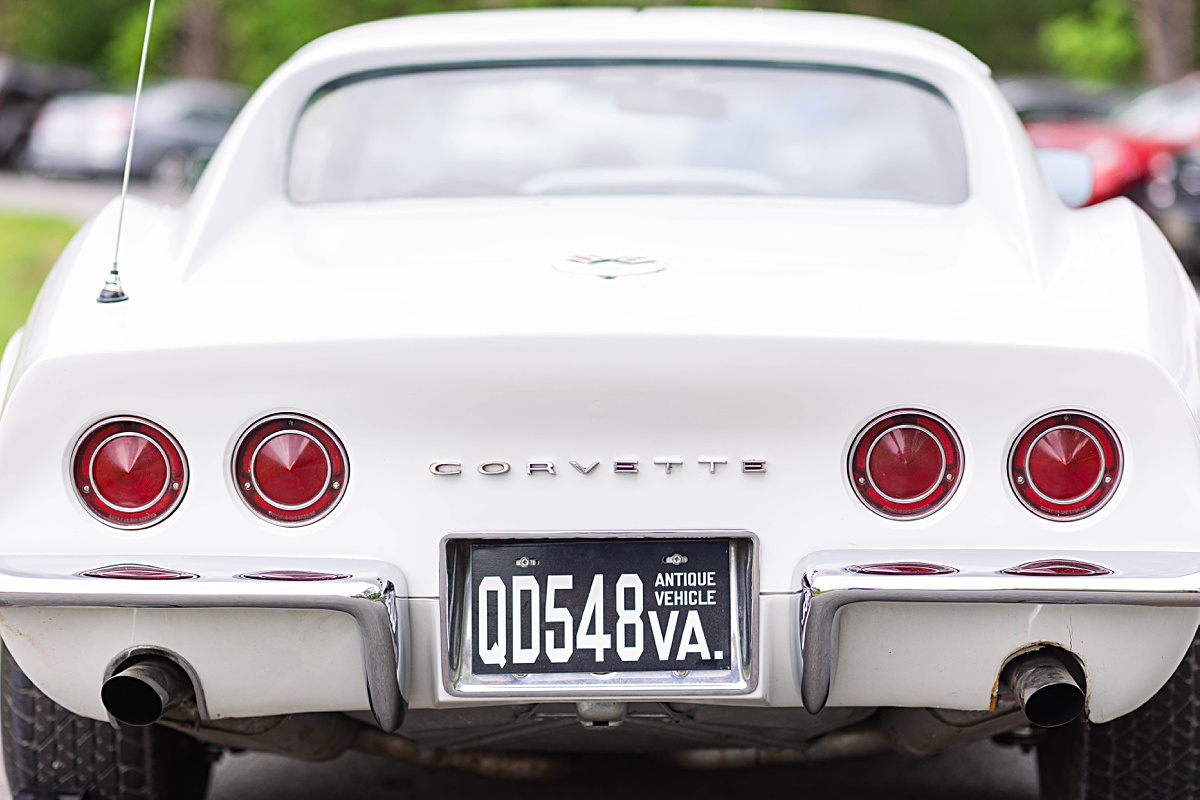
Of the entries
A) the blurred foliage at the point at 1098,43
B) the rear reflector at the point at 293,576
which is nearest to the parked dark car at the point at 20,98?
the blurred foliage at the point at 1098,43

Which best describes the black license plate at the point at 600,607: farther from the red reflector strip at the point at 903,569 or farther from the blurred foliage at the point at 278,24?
the blurred foliage at the point at 278,24

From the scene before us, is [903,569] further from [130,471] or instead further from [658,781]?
[658,781]

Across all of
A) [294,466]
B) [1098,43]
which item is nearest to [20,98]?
[1098,43]

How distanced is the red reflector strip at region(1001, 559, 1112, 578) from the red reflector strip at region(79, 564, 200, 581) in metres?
1.20

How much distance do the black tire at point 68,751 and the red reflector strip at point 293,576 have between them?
0.65 meters

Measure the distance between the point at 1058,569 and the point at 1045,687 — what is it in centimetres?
18

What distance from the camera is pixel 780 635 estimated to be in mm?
2527

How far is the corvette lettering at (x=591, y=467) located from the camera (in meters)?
2.54

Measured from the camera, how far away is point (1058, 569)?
247 cm

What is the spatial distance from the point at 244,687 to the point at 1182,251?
10.6 meters


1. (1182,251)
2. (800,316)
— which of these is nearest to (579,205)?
(800,316)

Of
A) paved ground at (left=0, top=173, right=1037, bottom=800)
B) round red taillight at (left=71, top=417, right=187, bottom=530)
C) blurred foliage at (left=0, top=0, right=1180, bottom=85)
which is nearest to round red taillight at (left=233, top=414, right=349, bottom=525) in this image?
round red taillight at (left=71, top=417, right=187, bottom=530)

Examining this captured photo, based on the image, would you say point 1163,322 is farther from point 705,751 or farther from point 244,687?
point 244,687

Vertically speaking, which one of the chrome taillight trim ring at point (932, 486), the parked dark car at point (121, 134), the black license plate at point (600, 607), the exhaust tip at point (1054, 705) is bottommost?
the exhaust tip at point (1054, 705)
